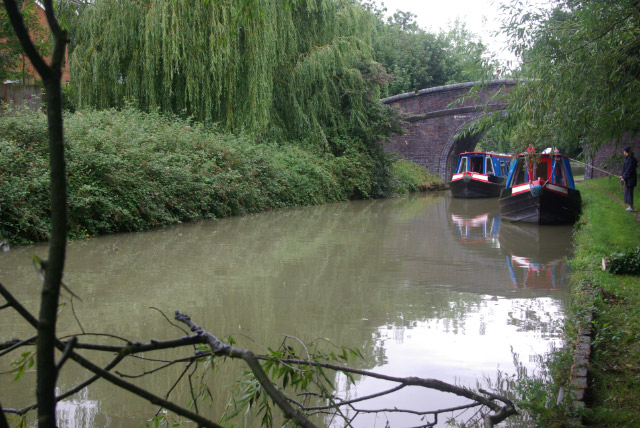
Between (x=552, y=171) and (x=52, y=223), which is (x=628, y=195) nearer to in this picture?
(x=552, y=171)

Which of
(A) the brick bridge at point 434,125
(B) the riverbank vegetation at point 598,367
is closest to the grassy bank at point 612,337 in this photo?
(B) the riverbank vegetation at point 598,367

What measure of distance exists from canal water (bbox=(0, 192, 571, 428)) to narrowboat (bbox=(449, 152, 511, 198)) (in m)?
14.8

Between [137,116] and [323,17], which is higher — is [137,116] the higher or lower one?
the lower one

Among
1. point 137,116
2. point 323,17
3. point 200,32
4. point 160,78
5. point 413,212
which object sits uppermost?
point 323,17

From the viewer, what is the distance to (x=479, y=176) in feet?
88.4

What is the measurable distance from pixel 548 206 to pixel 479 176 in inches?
500

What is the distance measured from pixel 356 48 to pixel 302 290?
15.1 metres

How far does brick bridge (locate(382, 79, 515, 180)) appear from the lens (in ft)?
109

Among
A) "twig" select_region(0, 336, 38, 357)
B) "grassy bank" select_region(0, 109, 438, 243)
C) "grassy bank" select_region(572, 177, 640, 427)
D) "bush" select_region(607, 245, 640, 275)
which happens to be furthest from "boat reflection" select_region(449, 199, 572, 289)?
"twig" select_region(0, 336, 38, 357)

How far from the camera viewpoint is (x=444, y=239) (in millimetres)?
11867

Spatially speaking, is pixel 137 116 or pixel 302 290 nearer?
pixel 302 290

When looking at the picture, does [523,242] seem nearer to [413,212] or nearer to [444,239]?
[444,239]

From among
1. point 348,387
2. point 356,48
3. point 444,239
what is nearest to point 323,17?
point 356,48

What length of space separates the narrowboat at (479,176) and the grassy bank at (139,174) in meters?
9.37
